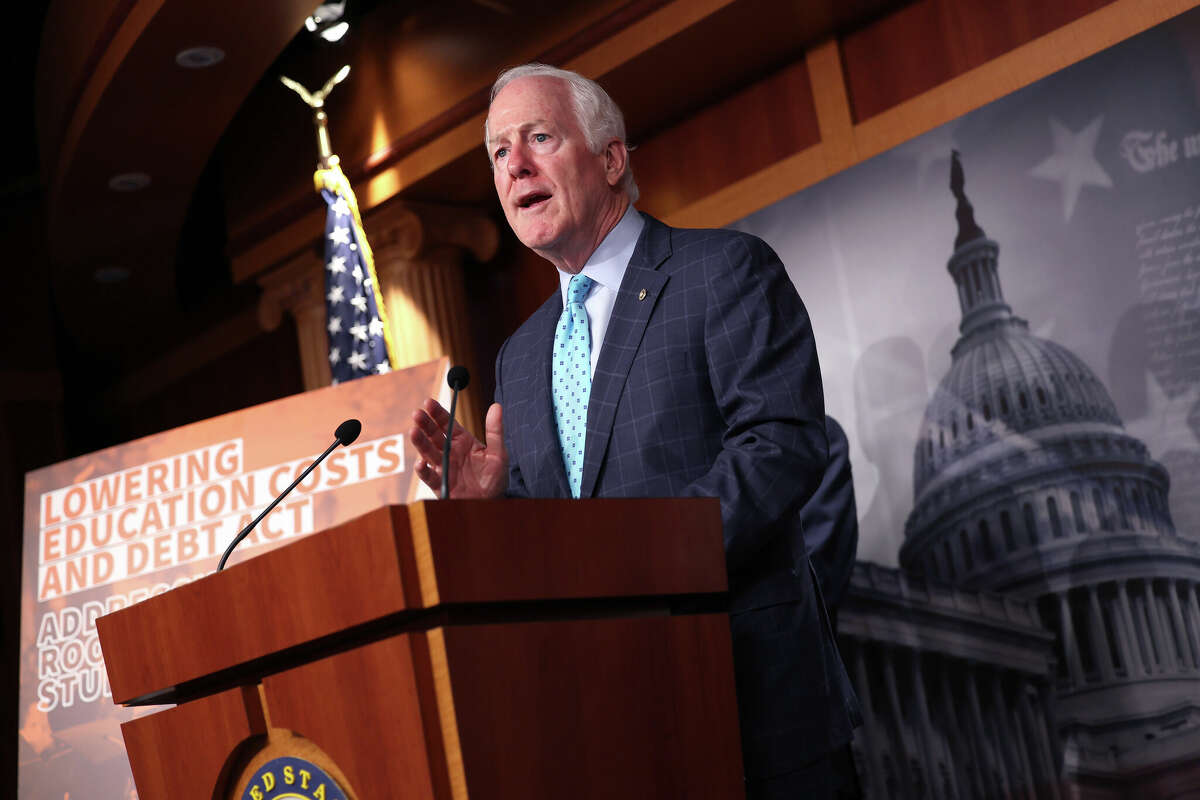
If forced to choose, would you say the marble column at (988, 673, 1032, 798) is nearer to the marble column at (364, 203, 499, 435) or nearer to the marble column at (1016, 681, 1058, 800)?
the marble column at (1016, 681, 1058, 800)

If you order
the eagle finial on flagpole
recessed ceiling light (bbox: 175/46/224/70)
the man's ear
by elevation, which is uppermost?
recessed ceiling light (bbox: 175/46/224/70)

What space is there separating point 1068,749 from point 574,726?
2.71 m

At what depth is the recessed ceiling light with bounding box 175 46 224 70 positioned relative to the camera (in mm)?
5055

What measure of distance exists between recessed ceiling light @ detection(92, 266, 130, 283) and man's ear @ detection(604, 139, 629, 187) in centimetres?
524

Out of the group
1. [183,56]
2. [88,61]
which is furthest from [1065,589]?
[88,61]

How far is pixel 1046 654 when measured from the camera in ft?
12.5

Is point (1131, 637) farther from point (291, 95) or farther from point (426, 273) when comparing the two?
point (291, 95)

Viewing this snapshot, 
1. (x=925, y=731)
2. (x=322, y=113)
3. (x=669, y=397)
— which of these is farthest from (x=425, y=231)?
(x=669, y=397)

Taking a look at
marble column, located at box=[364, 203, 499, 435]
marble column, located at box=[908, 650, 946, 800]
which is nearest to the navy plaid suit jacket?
marble column, located at box=[908, 650, 946, 800]

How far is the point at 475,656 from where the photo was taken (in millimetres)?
1386

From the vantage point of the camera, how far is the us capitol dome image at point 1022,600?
11.7 feet

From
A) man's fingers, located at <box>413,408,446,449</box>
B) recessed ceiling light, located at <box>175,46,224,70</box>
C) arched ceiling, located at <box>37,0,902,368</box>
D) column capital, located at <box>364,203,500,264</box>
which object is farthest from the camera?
column capital, located at <box>364,203,500,264</box>

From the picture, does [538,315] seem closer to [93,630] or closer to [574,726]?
[574,726]

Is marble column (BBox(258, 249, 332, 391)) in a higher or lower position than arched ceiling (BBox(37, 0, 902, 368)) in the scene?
lower
